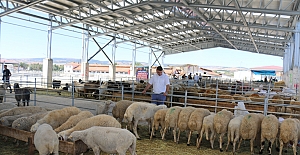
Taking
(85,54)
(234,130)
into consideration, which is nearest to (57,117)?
(234,130)

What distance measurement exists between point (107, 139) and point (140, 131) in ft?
9.74

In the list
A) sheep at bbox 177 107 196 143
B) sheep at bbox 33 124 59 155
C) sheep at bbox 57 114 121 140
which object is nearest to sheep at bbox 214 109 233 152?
sheep at bbox 177 107 196 143

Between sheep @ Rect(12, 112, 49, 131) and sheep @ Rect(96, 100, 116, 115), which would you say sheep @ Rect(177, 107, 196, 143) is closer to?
sheep @ Rect(96, 100, 116, 115)

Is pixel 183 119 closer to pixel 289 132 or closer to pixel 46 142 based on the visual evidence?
pixel 289 132

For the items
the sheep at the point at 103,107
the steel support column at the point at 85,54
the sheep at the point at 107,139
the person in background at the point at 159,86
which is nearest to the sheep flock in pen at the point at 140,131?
the sheep at the point at 107,139

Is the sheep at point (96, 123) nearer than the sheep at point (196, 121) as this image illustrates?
Yes

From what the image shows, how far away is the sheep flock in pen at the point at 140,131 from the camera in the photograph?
4.07m

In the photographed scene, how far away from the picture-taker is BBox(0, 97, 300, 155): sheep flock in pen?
407 cm

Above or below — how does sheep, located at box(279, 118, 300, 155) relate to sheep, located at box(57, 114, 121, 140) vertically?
below


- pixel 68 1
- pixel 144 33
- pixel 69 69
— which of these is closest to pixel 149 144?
pixel 68 1

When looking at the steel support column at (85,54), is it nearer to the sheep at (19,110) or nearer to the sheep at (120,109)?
the sheep at (120,109)

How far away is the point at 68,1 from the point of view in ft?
53.2

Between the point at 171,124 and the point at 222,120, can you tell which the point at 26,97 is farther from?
the point at 222,120

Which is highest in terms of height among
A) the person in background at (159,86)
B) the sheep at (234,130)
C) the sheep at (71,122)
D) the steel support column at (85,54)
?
the steel support column at (85,54)
